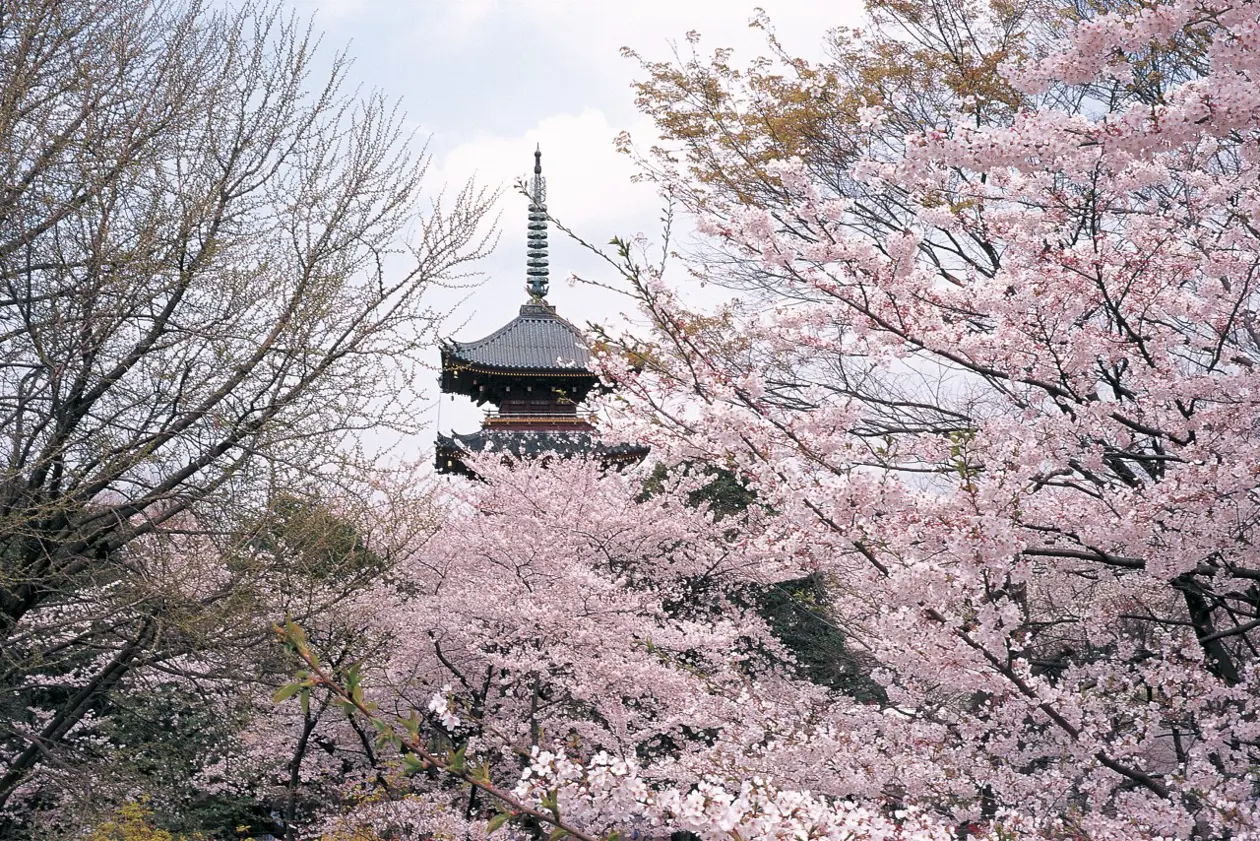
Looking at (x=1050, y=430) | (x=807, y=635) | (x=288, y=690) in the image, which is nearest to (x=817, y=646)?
(x=807, y=635)

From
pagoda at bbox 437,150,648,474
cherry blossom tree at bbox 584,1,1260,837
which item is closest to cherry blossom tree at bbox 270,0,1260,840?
cherry blossom tree at bbox 584,1,1260,837

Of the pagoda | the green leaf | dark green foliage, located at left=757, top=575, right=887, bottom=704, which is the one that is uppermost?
the pagoda

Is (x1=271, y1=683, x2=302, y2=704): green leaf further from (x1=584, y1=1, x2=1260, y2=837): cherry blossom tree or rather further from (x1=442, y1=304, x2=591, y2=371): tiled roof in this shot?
(x1=442, y1=304, x2=591, y2=371): tiled roof

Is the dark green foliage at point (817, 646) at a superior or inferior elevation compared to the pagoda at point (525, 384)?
inferior

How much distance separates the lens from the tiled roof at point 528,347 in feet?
60.4

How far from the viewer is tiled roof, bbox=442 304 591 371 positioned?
60.4ft

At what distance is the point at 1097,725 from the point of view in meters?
4.15

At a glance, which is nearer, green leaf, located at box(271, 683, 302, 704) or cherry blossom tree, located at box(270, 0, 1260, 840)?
green leaf, located at box(271, 683, 302, 704)

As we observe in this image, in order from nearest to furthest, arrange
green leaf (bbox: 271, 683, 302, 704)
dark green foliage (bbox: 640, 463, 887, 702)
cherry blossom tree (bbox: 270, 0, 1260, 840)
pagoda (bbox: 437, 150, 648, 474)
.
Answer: green leaf (bbox: 271, 683, 302, 704)
cherry blossom tree (bbox: 270, 0, 1260, 840)
dark green foliage (bbox: 640, 463, 887, 702)
pagoda (bbox: 437, 150, 648, 474)

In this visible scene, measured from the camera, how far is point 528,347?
19172 millimetres

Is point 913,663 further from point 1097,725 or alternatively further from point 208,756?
point 208,756

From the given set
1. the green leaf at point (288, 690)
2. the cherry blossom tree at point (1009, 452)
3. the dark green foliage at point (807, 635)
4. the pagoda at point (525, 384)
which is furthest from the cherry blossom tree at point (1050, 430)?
the pagoda at point (525, 384)

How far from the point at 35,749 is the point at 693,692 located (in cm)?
526

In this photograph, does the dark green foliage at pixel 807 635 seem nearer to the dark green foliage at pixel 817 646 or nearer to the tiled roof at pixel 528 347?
the dark green foliage at pixel 817 646
